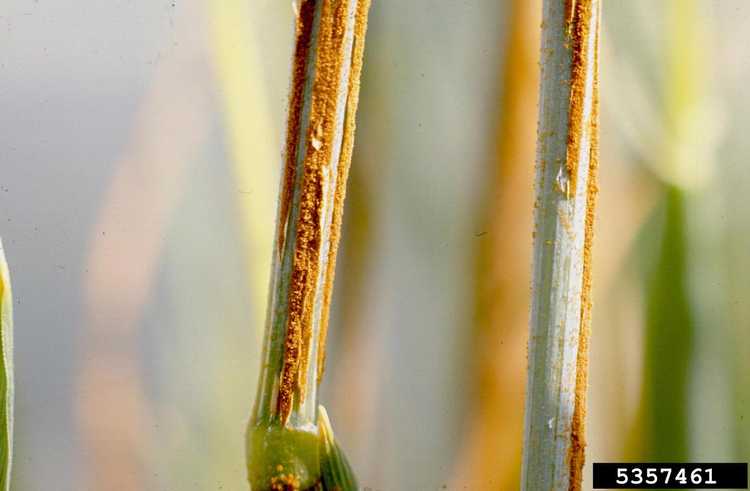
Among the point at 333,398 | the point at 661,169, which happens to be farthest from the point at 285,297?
the point at 661,169

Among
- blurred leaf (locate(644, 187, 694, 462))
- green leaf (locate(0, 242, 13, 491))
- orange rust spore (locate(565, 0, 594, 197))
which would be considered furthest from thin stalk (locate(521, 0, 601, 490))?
green leaf (locate(0, 242, 13, 491))

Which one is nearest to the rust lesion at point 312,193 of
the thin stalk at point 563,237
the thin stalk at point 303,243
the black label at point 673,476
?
the thin stalk at point 303,243

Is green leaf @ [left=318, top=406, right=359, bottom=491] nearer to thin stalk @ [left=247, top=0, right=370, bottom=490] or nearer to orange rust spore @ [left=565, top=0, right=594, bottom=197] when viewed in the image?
thin stalk @ [left=247, top=0, right=370, bottom=490]

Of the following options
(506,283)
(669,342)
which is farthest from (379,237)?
(669,342)

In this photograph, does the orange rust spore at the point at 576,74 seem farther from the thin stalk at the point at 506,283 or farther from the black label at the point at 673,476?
the black label at the point at 673,476

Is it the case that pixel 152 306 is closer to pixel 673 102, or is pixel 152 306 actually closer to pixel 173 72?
pixel 173 72

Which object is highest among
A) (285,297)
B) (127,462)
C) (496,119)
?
(496,119)
